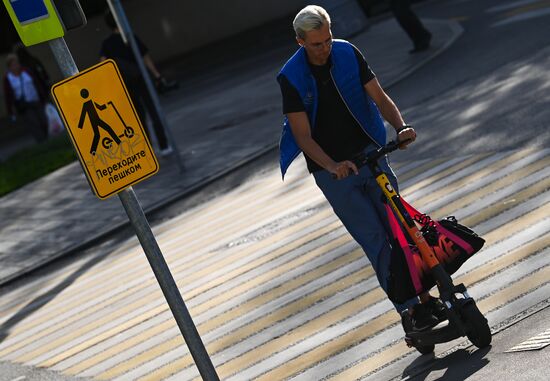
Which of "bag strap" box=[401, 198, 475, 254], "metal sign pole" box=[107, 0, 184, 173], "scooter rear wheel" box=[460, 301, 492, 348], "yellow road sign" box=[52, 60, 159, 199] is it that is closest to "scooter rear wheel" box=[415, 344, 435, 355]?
"scooter rear wheel" box=[460, 301, 492, 348]

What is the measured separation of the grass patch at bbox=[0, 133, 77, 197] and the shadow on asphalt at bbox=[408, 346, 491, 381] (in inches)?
489

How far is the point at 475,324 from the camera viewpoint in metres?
6.45

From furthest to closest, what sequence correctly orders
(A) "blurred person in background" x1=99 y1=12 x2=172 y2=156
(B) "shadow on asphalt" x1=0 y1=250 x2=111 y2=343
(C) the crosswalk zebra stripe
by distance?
(A) "blurred person in background" x1=99 y1=12 x2=172 y2=156
(B) "shadow on asphalt" x1=0 y1=250 x2=111 y2=343
(C) the crosswalk zebra stripe

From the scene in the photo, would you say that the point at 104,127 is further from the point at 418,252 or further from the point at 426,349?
the point at 426,349

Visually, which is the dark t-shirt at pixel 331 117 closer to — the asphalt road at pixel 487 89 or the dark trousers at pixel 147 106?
the asphalt road at pixel 487 89

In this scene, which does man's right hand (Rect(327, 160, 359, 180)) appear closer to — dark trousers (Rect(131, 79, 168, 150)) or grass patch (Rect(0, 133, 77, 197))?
dark trousers (Rect(131, 79, 168, 150))

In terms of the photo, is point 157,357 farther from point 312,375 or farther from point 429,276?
point 429,276

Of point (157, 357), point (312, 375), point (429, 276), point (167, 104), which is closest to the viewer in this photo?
point (429, 276)

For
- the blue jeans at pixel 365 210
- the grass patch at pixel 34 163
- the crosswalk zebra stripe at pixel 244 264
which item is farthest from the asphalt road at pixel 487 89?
the grass patch at pixel 34 163

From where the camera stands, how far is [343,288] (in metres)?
8.61

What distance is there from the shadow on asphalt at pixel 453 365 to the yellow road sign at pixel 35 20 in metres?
2.41

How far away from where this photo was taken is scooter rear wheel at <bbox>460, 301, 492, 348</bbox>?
6.44 meters

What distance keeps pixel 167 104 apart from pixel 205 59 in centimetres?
777

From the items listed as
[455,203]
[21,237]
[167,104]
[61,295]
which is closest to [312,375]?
[455,203]
